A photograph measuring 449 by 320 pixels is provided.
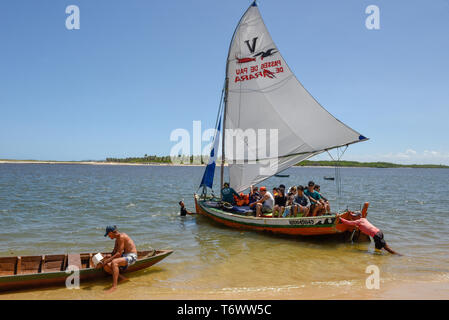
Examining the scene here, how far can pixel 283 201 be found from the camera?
53.9ft

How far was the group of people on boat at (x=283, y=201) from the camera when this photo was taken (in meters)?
14.7

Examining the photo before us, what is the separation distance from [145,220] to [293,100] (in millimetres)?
12228

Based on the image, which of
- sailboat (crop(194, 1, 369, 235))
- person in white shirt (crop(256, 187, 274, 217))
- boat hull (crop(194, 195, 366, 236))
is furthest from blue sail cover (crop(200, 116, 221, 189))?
person in white shirt (crop(256, 187, 274, 217))

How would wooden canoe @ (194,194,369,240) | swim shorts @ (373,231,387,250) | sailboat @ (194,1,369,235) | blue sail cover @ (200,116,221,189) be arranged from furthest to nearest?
blue sail cover @ (200,116,221,189)
sailboat @ (194,1,369,235)
wooden canoe @ (194,194,369,240)
swim shorts @ (373,231,387,250)

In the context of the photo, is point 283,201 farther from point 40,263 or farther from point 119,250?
point 40,263

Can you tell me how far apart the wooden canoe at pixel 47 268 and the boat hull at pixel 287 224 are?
20.6 feet

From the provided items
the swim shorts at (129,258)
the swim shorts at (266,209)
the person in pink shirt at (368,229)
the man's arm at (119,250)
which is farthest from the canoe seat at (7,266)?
the person in pink shirt at (368,229)

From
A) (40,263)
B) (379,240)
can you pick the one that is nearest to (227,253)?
(379,240)

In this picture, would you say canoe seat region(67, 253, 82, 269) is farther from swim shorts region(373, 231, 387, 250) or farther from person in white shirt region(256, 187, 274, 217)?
swim shorts region(373, 231, 387, 250)

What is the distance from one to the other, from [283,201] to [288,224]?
1.76 m

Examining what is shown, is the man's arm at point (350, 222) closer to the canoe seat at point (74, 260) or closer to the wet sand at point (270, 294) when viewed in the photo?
the wet sand at point (270, 294)

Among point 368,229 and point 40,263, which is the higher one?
point 368,229

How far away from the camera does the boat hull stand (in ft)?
44.9
